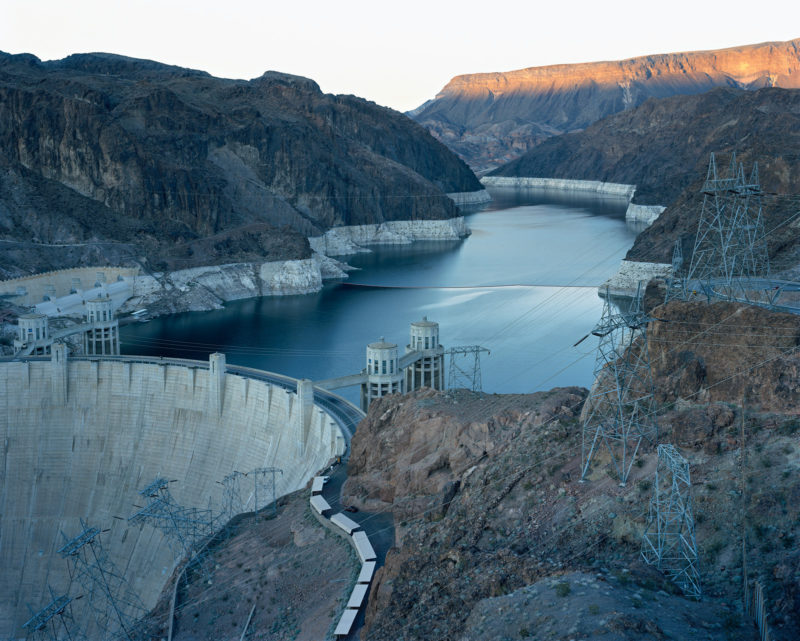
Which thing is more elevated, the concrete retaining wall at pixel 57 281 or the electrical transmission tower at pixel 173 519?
the concrete retaining wall at pixel 57 281

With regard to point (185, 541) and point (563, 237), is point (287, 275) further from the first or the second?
point (185, 541)

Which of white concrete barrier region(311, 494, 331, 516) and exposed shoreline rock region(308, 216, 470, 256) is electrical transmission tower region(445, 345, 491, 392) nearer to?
white concrete barrier region(311, 494, 331, 516)

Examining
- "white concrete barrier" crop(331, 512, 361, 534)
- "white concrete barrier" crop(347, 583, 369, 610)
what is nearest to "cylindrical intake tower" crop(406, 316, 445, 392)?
"white concrete barrier" crop(331, 512, 361, 534)

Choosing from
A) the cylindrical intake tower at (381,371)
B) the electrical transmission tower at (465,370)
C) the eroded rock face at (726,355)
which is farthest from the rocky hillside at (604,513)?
the electrical transmission tower at (465,370)

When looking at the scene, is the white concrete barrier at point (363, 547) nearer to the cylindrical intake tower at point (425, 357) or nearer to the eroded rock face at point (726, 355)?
the eroded rock face at point (726, 355)

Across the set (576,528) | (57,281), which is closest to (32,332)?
(57,281)
